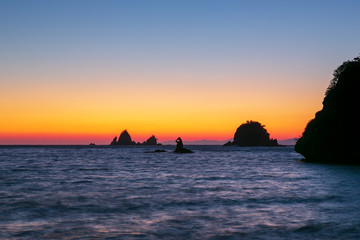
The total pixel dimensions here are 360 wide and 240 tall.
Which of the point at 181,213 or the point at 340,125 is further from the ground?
the point at 340,125

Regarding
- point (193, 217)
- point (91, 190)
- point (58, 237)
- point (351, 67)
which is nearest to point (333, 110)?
point (351, 67)

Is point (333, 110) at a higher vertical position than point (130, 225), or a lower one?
higher

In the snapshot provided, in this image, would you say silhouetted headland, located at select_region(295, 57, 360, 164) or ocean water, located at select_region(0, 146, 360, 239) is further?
silhouetted headland, located at select_region(295, 57, 360, 164)

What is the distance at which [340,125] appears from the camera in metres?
49.7

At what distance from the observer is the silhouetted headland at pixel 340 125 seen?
4925 cm

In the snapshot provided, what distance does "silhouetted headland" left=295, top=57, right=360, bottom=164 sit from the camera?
162ft

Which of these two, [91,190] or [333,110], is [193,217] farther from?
[333,110]

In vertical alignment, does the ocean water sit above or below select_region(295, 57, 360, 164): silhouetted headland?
below

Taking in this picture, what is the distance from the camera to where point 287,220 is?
13344mm

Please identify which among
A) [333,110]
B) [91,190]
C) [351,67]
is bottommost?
[91,190]

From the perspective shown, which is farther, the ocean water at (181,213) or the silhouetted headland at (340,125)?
the silhouetted headland at (340,125)

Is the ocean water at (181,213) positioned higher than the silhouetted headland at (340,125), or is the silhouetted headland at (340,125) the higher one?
the silhouetted headland at (340,125)

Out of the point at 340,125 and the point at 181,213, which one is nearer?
the point at 181,213

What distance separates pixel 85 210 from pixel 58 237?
5196 millimetres
